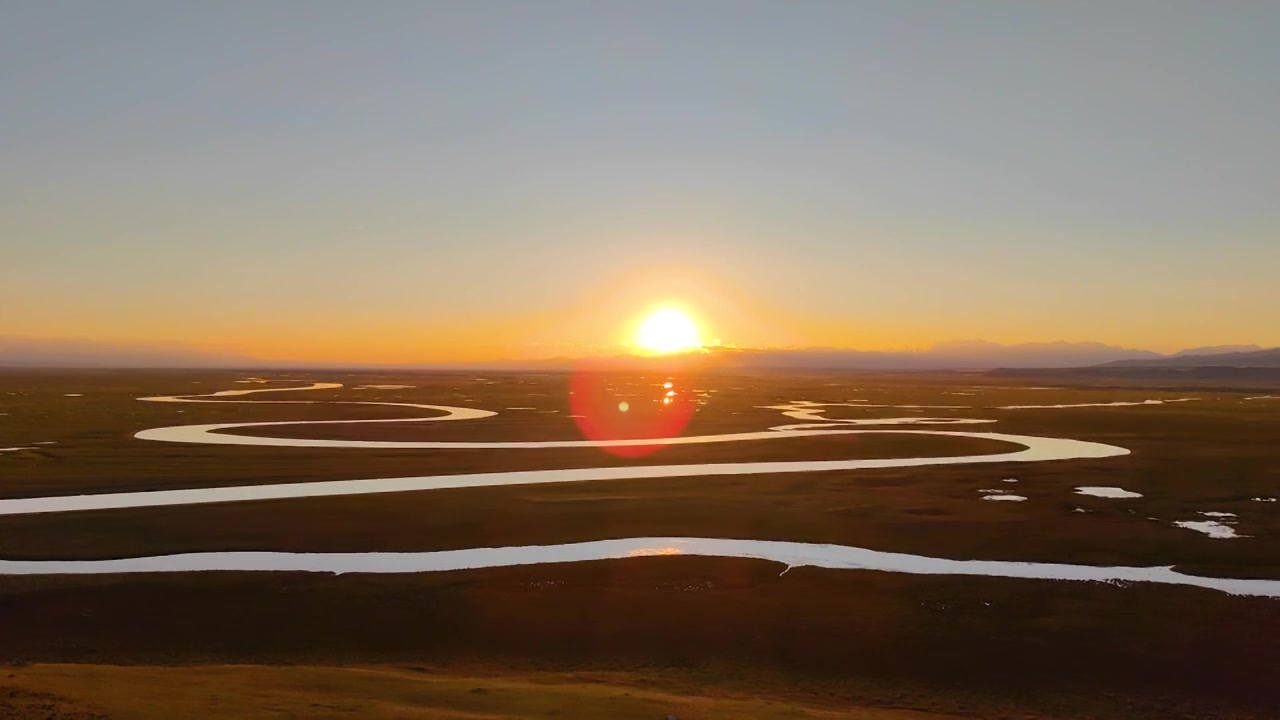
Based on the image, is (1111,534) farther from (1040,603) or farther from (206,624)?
(206,624)

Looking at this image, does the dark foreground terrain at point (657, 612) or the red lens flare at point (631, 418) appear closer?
the dark foreground terrain at point (657, 612)

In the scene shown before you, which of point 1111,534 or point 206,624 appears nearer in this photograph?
point 206,624

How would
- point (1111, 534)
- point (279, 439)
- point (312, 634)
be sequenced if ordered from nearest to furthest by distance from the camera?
point (312, 634)
point (1111, 534)
point (279, 439)

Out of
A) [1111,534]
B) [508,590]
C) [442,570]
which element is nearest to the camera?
[508,590]

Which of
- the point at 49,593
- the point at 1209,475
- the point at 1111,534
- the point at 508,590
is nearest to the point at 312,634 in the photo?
the point at 508,590

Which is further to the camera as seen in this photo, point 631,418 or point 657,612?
point 631,418

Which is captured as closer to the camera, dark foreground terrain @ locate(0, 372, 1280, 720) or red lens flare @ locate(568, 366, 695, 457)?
dark foreground terrain @ locate(0, 372, 1280, 720)
